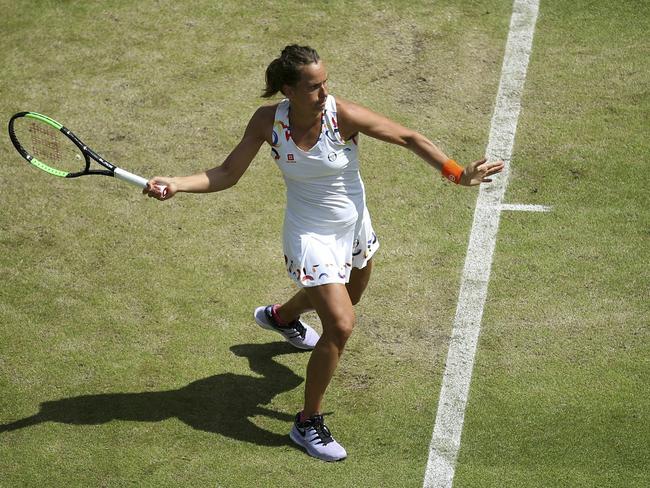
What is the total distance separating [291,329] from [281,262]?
867 millimetres

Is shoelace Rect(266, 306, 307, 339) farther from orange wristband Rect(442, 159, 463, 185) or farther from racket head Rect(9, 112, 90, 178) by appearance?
racket head Rect(9, 112, 90, 178)

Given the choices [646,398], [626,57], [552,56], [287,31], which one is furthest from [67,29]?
[646,398]

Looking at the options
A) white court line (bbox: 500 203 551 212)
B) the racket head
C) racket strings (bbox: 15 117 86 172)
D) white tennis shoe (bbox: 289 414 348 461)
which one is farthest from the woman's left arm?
racket strings (bbox: 15 117 86 172)

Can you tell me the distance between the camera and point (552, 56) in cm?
977

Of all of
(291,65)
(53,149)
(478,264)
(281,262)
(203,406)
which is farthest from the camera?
(53,149)

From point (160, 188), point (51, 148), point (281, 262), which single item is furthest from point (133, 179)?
point (51, 148)

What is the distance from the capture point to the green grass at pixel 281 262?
22.0 feet

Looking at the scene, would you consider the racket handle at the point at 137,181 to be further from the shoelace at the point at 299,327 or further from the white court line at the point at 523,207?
the white court line at the point at 523,207

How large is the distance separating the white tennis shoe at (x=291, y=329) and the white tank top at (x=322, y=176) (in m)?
1.07

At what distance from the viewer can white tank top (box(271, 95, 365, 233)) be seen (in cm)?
635

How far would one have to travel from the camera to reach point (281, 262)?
8.15 m

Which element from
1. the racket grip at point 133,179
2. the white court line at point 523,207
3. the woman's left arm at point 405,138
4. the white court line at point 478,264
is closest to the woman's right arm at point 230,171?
the racket grip at point 133,179

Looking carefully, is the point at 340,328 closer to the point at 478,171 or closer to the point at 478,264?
the point at 478,171

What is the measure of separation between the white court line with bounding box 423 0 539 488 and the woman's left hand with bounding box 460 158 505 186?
146cm
